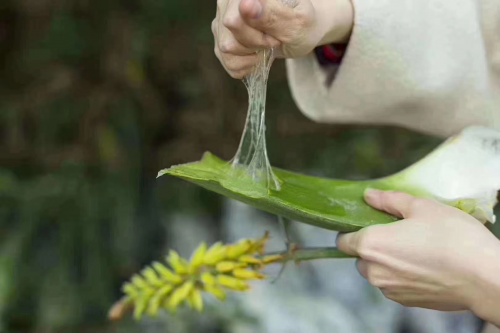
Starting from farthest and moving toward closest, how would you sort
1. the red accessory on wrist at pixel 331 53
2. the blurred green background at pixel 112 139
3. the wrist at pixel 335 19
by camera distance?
the blurred green background at pixel 112 139 < the red accessory on wrist at pixel 331 53 < the wrist at pixel 335 19

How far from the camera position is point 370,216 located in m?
0.57

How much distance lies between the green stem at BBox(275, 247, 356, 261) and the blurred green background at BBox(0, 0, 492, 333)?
70cm

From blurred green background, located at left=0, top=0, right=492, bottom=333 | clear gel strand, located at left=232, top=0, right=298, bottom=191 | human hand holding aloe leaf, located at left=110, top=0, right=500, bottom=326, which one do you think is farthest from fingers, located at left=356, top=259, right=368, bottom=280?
blurred green background, located at left=0, top=0, right=492, bottom=333

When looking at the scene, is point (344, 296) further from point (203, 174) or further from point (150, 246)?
point (203, 174)

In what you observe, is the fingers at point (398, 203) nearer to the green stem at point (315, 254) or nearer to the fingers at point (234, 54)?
the green stem at point (315, 254)

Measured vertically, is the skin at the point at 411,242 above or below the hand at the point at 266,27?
below

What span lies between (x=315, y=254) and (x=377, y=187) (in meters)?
0.11

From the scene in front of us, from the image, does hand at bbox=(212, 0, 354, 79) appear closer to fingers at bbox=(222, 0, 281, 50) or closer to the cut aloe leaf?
fingers at bbox=(222, 0, 281, 50)

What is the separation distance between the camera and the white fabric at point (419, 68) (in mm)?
601

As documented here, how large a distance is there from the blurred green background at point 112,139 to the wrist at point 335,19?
818 millimetres

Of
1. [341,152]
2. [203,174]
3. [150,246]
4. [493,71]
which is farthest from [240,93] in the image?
[203,174]

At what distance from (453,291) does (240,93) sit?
3.42 ft

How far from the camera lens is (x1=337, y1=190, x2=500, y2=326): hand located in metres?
0.51

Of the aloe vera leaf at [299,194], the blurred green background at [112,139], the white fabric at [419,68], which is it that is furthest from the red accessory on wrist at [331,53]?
the blurred green background at [112,139]
